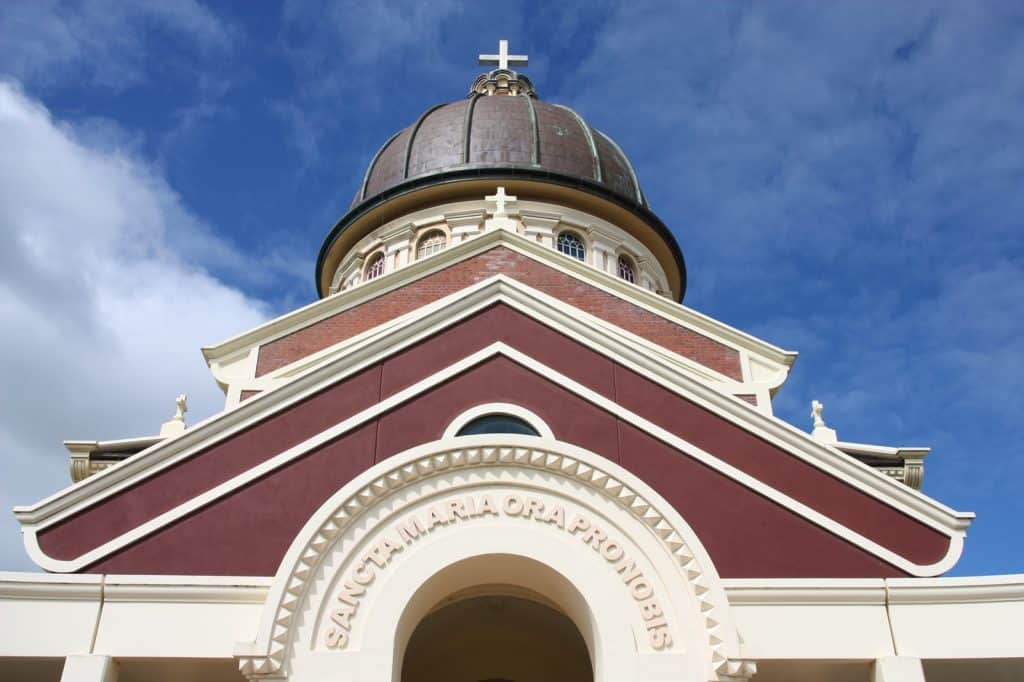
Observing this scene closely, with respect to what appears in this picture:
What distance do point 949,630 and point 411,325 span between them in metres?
7.20

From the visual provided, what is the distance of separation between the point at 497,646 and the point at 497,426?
16.6 ft

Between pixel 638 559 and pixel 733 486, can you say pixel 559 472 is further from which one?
pixel 733 486

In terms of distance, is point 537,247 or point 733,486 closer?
point 733,486

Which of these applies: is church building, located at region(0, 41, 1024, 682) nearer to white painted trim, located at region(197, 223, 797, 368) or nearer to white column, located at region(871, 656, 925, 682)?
white column, located at region(871, 656, 925, 682)

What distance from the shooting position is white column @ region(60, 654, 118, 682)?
32.8 feet

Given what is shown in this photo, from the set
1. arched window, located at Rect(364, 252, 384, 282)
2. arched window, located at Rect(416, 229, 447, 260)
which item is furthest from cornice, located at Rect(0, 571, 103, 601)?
arched window, located at Rect(364, 252, 384, 282)

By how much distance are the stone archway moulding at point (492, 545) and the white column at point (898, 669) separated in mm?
1533

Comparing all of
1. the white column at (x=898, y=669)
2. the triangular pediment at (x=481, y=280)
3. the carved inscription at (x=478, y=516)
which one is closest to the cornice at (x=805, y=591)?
the white column at (x=898, y=669)

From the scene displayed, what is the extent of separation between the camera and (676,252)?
2841cm

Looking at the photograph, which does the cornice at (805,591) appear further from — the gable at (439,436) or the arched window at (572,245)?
the arched window at (572,245)

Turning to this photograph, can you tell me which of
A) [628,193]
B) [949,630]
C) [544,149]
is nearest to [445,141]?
[544,149]

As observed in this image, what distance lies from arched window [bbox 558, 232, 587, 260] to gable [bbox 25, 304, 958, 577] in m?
13.6

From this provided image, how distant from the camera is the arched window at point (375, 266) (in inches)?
1046

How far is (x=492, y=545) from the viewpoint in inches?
425
